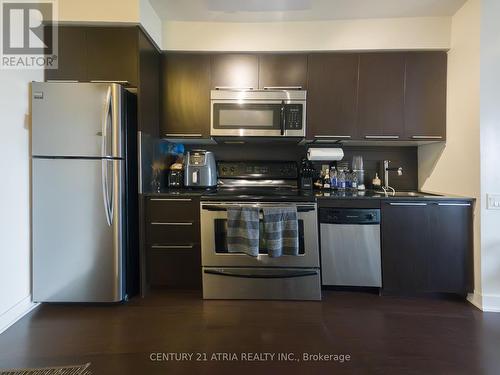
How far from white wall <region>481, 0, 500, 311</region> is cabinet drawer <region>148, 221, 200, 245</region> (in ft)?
7.34

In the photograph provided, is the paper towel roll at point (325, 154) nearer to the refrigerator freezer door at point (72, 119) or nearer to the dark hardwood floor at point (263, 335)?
the dark hardwood floor at point (263, 335)

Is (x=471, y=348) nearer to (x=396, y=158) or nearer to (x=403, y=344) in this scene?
(x=403, y=344)

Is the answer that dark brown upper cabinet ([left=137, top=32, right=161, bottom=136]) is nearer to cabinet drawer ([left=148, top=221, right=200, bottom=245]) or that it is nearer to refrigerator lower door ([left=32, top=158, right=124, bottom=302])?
refrigerator lower door ([left=32, top=158, right=124, bottom=302])

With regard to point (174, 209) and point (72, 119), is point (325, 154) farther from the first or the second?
point (72, 119)

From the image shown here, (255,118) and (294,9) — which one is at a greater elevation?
(294,9)

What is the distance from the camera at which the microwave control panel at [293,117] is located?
2293 mm

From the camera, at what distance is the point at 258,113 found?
231cm

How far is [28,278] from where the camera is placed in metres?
1.88

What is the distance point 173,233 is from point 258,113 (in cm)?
128

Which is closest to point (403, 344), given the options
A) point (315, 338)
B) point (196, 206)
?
point (315, 338)

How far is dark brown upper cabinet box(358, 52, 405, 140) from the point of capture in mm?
2299

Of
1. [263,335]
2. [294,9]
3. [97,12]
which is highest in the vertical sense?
[294,9]
